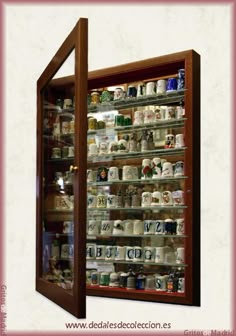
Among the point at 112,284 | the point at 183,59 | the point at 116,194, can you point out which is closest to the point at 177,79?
the point at 183,59

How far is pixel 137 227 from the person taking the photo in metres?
4.14

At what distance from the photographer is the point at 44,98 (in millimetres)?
4438

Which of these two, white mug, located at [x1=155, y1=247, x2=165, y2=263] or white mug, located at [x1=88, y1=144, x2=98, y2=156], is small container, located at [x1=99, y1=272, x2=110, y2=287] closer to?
white mug, located at [x1=155, y1=247, x2=165, y2=263]

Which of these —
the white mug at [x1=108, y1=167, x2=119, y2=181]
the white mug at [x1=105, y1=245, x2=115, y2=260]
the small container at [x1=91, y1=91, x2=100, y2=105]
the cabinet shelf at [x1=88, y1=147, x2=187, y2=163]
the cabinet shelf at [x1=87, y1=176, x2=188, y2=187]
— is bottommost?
the white mug at [x1=105, y1=245, x2=115, y2=260]

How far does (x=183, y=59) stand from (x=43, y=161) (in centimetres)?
129

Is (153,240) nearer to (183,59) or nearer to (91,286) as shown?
(91,286)

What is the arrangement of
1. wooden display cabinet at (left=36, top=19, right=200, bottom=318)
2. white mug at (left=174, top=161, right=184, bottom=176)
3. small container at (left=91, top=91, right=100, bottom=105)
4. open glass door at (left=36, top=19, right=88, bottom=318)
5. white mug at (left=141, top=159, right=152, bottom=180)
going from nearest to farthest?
open glass door at (left=36, top=19, right=88, bottom=318) → wooden display cabinet at (left=36, top=19, right=200, bottom=318) → white mug at (left=174, top=161, right=184, bottom=176) → white mug at (left=141, top=159, right=152, bottom=180) → small container at (left=91, top=91, right=100, bottom=105)

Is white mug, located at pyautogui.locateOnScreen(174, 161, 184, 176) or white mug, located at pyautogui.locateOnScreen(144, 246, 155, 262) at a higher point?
white mug, located at pyautogui.locateOnScreen(174, 161, 184, 176)

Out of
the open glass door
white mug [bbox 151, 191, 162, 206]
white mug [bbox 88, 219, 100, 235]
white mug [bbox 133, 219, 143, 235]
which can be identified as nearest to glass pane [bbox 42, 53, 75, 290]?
the open glass door

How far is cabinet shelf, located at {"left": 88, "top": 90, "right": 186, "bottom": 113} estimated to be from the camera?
13.2ft

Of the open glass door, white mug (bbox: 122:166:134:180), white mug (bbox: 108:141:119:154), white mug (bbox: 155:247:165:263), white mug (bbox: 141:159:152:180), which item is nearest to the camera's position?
the open glass door

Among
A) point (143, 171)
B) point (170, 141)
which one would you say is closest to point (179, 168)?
point (170, 141)

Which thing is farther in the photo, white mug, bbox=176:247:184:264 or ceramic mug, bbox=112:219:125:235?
ceramic mug, bbox=112:219:125:235

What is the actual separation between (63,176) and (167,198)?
71 centimetres
